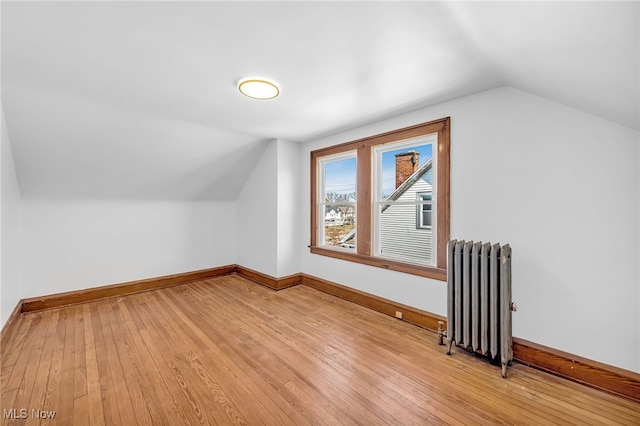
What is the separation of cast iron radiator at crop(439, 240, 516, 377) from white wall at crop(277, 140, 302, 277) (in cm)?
243

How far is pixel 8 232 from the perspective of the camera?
2561 mm

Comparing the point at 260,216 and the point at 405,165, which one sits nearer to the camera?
the point at 405,165

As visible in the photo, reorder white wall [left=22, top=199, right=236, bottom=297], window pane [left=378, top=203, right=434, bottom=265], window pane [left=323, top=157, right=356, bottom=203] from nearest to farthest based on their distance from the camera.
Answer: window pane [left=378, top=203, right=434, bottom=265] → white wall [left=22, top=199, right=236, bottom=297] → window pane [left=323, top=157, right=356, bottom=203]

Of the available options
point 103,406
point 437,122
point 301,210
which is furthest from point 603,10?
point 301,210

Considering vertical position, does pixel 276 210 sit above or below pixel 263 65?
→ below

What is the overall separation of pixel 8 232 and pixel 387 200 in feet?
13.3

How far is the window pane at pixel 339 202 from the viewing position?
12.0 ft

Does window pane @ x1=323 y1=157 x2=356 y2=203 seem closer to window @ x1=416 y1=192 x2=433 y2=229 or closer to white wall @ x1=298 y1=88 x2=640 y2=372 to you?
window @ x1=416 y1=192 x2=433 y2=229

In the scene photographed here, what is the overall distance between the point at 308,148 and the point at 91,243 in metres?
3.36

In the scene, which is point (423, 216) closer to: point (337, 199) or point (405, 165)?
point (405, 165)

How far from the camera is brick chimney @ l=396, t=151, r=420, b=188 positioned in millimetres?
3043

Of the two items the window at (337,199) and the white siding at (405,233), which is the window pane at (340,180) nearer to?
the window at (337,199)

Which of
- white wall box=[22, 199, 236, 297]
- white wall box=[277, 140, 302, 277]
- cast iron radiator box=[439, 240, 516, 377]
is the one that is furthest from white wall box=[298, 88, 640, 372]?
white wall box=[22, 199, 236, 297]

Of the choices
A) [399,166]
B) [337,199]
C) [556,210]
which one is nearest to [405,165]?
[399,166]
